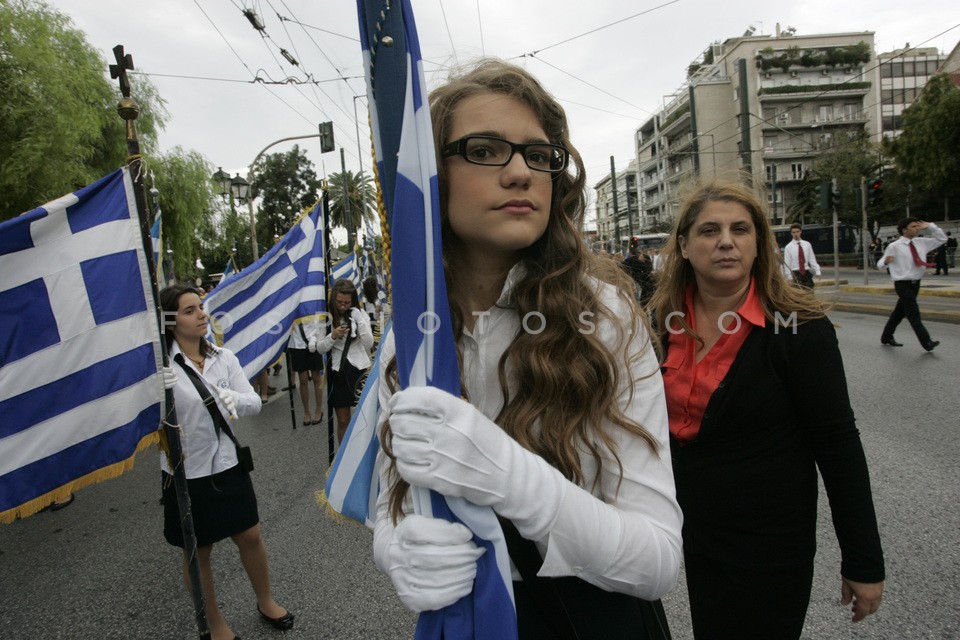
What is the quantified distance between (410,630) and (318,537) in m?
1.48

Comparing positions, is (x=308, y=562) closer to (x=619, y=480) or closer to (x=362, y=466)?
(x=362, y=466)

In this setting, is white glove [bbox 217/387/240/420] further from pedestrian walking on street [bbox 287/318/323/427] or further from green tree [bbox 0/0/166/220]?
green tree [bbox 0/0/166/220]

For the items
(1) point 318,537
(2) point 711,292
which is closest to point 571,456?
(2) point 711,292

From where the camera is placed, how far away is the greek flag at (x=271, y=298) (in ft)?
18.2

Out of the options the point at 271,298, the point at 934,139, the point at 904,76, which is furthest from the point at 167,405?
the point at 904,76

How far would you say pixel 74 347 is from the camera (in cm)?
277

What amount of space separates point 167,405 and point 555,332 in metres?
2.43

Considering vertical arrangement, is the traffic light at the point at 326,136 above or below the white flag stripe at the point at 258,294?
above

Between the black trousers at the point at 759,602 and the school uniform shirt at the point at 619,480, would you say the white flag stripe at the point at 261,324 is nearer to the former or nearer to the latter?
the school uniform shirt at the point at 619,480

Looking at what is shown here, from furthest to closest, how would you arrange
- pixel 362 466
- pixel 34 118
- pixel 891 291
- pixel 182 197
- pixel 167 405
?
pixel 182 197
pixel 891 291
pixel 34 118
pixel 167 405
pixel 362 466

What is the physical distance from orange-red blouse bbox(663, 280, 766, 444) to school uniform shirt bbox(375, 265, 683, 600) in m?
0.81

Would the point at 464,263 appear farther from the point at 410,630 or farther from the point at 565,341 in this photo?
the point at 410,630

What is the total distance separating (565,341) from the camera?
1.22 metres

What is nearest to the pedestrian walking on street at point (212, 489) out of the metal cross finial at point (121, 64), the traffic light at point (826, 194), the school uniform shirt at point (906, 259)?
the metal cross finial at point (121, 64)
